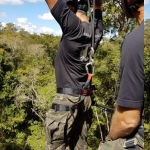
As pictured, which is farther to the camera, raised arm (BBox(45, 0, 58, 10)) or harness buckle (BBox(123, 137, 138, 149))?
raised arm (BBox(45, 0, 58, 10))

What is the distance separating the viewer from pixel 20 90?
21.1 metres

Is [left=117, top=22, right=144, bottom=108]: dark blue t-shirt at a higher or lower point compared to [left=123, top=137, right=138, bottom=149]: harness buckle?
higher

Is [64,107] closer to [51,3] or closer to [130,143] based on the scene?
[51,3]

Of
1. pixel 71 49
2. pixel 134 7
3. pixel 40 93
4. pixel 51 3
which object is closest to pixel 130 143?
pixel 134 7

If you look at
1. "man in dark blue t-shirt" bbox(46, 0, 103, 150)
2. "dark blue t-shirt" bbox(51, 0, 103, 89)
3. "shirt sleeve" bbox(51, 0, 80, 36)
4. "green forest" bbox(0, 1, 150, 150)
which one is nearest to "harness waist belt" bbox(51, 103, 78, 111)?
"man in dark blue t-shirt" bbox(46, 0, 103, 150)

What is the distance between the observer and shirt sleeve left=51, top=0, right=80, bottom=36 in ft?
7.29

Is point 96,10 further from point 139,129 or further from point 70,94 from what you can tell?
point 139,129

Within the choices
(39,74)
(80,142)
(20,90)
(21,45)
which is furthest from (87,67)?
(21,45)

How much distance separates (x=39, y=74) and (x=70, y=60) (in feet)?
68.0

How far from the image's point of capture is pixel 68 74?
7.66ft

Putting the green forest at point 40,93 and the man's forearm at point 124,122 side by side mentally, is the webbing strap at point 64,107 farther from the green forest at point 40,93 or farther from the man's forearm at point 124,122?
the green forest at point 40,93

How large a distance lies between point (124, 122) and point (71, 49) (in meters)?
1.02

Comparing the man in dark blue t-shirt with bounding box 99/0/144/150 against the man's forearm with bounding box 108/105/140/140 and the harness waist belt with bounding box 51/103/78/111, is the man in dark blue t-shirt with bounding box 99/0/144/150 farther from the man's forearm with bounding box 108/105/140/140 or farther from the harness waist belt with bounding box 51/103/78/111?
the harness waist belt with bounding box 51/103/78/111

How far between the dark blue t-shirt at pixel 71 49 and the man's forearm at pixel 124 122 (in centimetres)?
88
